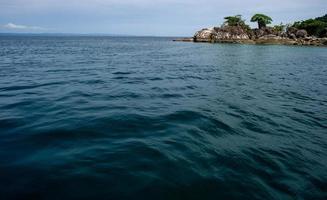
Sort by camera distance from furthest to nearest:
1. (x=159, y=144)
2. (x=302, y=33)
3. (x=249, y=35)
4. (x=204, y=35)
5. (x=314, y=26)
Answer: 1. (x=249, y=35)
2. (x=204, y=35)
3. (x=314, y=26)
4. (x=302, y=33)
5. (x=159, y=144)

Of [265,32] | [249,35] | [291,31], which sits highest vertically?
[291,31]

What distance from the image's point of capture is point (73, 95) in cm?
1463

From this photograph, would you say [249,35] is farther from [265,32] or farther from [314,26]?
[314,26]

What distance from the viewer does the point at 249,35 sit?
120500mm

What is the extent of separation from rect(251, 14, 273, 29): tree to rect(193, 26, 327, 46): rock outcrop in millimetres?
6704

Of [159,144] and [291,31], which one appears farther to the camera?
[291,31]

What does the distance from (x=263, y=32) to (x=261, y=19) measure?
32.1 feet

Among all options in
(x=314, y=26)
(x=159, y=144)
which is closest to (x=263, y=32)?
(x=314, y=26)

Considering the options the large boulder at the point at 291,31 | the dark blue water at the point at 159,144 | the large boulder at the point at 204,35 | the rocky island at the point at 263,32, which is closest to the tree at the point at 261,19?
the rocky island at the point at 263,32

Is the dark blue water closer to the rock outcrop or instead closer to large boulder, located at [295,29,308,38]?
the rock outcrop

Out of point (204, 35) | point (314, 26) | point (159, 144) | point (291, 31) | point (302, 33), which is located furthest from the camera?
point (204, 35)

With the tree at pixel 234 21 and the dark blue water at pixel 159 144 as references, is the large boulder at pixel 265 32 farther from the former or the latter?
the dark blue water at pixel 159 144

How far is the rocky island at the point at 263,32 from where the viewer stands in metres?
111

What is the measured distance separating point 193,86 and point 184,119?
7.87 m
